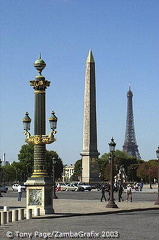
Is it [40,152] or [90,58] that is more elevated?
[90,58]

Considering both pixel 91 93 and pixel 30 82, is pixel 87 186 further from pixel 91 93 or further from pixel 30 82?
pixel 30 82

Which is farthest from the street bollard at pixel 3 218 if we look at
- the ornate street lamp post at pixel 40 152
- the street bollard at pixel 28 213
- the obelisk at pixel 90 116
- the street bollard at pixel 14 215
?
the obelisk at pixel 90 116

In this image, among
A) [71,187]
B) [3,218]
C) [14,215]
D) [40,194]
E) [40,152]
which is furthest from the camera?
[71,187]

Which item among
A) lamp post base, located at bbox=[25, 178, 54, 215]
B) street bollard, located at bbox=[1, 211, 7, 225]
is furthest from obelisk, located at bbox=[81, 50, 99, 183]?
street bollard, located at bbox=[1, 211, 7, 225]

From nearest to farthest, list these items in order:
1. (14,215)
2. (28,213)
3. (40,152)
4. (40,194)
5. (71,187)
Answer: (14,215) < (28,213) < (40,194) < (40,152) < (71,187)

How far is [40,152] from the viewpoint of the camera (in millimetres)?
28594

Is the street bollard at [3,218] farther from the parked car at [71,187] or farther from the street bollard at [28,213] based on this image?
the parked car at [71,187]

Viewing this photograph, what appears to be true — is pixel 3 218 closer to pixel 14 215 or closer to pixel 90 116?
pixel 14 215

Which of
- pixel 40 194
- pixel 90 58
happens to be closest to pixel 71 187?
pixel 90 58

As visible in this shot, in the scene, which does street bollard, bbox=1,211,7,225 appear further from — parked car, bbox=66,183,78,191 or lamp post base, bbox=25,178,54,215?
parked car, bbox=66,183,78,191

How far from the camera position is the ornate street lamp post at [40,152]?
91.8 ft

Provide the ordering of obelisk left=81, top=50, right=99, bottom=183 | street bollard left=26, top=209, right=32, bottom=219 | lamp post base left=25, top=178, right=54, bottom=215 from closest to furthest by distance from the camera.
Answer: street bollard left=26, top=209, right=32, bottom=219, lamp post base left=25, top=178, right=54, bottom=215, obelisk left=81, top=50, right=99, bottom=183

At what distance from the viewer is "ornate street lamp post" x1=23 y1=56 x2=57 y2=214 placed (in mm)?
A: 27984

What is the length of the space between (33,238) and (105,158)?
146035mm
